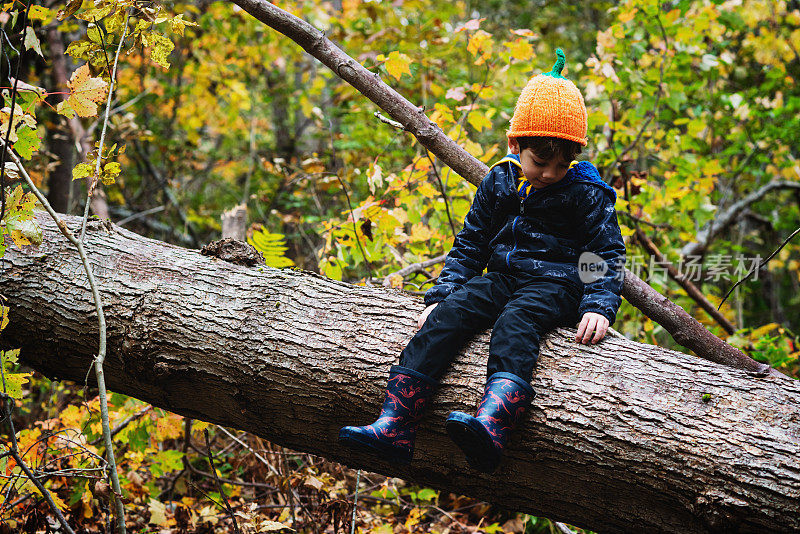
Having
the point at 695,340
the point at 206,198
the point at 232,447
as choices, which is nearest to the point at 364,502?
the point at 232,447

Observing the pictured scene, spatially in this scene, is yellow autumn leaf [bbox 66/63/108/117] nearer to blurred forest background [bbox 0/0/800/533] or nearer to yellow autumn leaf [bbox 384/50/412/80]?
blurred forest background [bbox 0/0/800/533]

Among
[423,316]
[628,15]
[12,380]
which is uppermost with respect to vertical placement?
[628,15]

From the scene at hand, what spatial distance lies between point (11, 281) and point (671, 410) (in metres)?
2.58

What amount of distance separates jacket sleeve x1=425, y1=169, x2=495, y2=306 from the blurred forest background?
0.78 m

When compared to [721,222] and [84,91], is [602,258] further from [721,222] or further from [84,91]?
[721,222]

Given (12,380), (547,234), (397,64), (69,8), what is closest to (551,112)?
(547,234)

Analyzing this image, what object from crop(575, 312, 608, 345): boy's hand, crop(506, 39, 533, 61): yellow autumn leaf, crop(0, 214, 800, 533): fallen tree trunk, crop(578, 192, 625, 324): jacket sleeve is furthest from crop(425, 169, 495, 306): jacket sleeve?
crop(506, 39, 533, 61): yellow autumn leaf

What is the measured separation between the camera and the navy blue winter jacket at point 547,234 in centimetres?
214

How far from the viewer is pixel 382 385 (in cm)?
198

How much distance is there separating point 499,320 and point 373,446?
0.60 m

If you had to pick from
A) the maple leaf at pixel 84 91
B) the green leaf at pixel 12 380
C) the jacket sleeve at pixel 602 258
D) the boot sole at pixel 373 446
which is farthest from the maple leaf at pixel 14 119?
the jacket sleeve at pixel 602 258

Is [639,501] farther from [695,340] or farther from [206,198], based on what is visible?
[206,198]

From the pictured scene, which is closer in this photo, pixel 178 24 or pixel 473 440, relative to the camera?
pixel 473 440

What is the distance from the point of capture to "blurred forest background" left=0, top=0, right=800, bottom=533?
253cm
